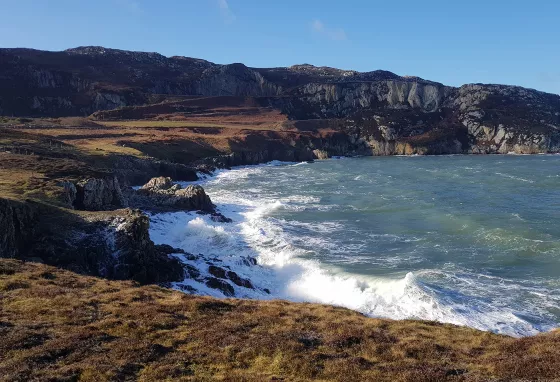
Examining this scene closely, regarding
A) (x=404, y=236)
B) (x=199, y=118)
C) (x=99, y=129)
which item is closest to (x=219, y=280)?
(x=404, y=236)

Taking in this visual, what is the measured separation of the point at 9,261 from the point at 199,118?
118 metres

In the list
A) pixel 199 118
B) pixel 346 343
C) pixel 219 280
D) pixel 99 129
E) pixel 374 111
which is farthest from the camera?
pixel 374 111

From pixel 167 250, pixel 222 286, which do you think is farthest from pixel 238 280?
pixel 167 250

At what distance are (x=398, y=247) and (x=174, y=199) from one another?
68.3ft

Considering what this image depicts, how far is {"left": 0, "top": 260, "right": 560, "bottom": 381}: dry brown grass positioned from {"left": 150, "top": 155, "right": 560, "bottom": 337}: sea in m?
6.32

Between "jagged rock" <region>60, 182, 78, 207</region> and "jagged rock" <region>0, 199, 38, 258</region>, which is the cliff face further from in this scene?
"jagged rock" <region>0, 199, 38, 258</region>

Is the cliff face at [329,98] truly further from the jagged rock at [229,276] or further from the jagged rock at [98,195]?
the jagged rock at [229,276]

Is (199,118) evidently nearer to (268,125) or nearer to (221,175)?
(268,125)

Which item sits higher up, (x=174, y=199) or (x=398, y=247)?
(x=174, y=199)

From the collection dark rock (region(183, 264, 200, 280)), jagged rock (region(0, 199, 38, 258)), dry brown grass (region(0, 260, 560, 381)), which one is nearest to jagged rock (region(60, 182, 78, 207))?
jagged rock (region(0, 199, 38, 258))

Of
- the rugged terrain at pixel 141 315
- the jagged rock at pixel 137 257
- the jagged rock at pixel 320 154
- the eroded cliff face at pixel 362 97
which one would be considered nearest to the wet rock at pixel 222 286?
the rugged terrain at pixel 141 315

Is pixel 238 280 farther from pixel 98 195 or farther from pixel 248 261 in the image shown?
pixel 98 195

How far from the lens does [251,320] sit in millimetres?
14805

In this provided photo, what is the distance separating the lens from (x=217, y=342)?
12.5m
